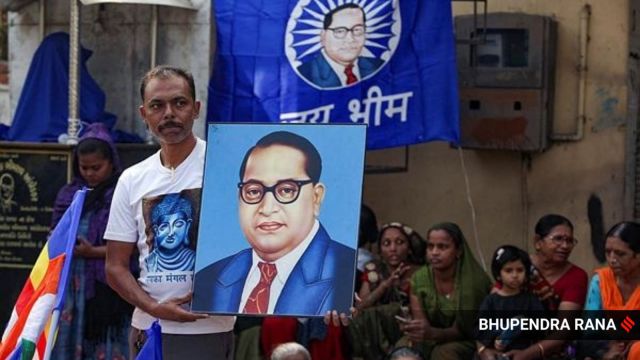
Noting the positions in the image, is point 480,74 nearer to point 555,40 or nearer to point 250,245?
point 555,40

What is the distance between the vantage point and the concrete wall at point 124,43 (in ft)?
28.1

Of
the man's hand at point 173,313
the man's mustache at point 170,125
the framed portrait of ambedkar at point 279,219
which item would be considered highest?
the man's mustache at point 170,125

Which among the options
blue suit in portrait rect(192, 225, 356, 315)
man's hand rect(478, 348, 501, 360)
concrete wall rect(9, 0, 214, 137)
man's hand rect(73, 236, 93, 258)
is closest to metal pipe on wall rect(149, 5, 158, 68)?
concrete wall rect(9, 0, 214, 137)

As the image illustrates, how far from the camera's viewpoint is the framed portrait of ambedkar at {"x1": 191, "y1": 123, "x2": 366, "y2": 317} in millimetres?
5082

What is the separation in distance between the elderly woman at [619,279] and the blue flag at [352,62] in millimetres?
1352

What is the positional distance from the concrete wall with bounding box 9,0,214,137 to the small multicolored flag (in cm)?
314

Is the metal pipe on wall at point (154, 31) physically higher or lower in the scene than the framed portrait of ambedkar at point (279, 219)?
higher

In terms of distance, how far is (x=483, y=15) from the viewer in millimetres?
8922

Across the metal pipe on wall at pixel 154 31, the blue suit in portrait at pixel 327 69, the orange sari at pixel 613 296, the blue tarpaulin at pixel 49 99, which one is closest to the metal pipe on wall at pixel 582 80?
the blue suit in portrait at pixel 327 69

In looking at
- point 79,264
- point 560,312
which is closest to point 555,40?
point 560,312

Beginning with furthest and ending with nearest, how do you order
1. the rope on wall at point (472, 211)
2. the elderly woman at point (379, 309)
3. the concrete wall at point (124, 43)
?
the rope on wall at point (472, 211) → the concrete wall at point (124, 43) → the elderly woman at point (379, 309)

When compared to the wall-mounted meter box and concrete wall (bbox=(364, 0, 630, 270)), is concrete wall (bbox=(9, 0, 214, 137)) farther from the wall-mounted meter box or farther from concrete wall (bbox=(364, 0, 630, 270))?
the wall-mounted meter box

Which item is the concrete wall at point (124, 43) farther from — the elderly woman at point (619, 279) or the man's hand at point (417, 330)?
the elderly woman at point (619, 279)

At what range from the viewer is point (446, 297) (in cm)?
777
